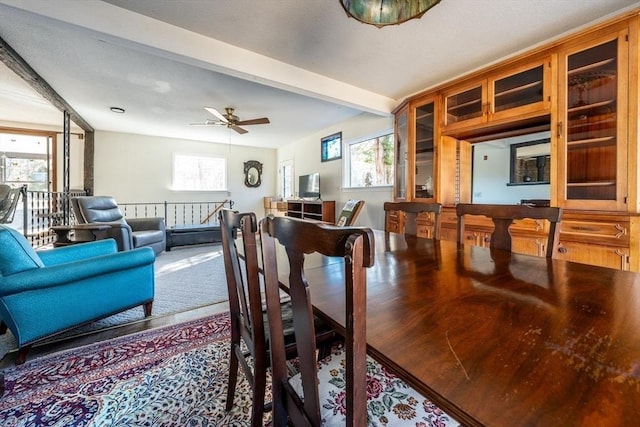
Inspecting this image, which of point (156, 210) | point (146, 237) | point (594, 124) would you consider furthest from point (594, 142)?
point (156, 210)

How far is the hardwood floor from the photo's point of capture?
165cm

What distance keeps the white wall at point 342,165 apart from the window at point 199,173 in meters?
1.92

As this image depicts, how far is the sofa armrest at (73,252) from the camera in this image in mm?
1996

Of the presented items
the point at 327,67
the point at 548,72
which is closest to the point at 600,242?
the point at 548,72

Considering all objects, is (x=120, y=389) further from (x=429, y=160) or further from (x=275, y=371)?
(x=429, y=160)

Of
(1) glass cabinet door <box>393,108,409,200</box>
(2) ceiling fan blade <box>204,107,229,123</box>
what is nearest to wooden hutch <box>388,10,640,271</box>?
(1) glass cabinet door <box>393,108,409,200</box>

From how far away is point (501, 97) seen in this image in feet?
8.23

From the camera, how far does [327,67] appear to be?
291 centimetres

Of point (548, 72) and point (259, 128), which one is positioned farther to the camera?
point (259, 128)

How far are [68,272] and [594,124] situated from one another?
3869 mm

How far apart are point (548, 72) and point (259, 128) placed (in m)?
4.69

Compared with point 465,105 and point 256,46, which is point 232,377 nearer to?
point 256,46

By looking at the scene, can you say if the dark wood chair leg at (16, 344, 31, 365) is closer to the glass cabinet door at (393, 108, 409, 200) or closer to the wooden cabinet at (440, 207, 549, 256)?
the wooden cabinet at (440, 207, 549, 256)

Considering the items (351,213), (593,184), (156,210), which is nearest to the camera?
(593,184)
